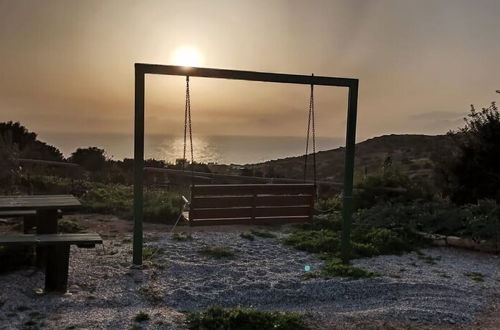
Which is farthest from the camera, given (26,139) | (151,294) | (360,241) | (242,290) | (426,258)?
(26,139)

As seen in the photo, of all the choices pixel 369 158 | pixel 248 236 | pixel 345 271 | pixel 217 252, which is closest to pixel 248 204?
pixel 217 252

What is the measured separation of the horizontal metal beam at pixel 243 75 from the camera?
6723 mm

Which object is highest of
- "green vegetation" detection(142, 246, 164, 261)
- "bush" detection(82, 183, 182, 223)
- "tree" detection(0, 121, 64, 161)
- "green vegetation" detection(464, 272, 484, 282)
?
"tree" detection(0, 121, 64, 161)

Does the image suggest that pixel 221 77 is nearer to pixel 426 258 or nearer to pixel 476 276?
pixel 426 258

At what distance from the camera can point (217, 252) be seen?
7.66 m

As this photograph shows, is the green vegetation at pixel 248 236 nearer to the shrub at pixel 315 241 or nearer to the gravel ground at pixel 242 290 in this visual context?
the shrub at pixel 315 241

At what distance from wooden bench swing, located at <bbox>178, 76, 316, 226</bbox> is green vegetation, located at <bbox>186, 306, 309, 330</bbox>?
2.72 metres

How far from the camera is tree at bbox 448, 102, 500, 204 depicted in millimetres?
11023

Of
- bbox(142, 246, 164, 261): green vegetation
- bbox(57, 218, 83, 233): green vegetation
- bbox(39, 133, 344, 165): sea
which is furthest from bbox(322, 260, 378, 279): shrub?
bbox(57, 218, 83, 233): green vegetation

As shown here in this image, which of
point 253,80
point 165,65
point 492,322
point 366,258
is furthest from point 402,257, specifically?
point 165,65

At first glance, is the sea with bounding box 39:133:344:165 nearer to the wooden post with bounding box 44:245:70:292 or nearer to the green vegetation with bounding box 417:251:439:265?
the wooden post with bounding box 44:245:70:292

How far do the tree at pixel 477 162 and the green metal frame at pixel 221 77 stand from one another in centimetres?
475

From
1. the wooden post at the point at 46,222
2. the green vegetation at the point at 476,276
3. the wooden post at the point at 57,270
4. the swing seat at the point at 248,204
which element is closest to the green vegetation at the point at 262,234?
the swing seat at the point at 248,204

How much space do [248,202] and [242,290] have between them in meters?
2.12
